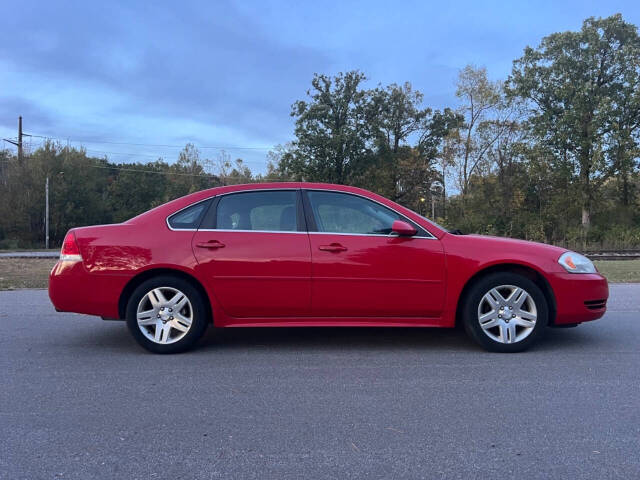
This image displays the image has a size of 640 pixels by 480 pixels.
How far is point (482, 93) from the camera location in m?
39.5

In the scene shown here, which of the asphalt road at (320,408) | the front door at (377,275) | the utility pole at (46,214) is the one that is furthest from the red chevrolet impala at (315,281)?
the utility pole at (46,214)

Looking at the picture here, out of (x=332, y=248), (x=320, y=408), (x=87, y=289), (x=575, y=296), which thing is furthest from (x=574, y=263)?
(x=87, y=289)

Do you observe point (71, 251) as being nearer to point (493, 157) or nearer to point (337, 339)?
point (337, 339)

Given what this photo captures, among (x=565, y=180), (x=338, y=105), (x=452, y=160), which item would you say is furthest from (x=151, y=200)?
(x=565, y=180)

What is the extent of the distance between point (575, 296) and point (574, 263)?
32 cm

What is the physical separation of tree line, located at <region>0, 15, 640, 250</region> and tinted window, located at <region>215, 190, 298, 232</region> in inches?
1125

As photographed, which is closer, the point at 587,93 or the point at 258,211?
the point at 258,211

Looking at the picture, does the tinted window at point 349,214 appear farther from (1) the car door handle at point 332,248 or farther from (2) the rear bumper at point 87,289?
(2) the rear bumper at point 87,289

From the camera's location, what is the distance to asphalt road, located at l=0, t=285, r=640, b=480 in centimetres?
277

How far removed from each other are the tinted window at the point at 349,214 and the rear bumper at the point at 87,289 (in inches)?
77.1

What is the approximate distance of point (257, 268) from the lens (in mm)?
4809

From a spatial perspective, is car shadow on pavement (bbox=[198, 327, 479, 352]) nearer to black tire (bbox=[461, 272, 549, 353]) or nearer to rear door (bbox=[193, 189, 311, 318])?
black tire (bbox=[461, 272, 549, 353])

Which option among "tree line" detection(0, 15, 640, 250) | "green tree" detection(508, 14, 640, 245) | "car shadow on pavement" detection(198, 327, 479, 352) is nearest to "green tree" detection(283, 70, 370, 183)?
"tree line" detection(0, 15, 640, 250)

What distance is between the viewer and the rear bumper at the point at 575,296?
4832mm
